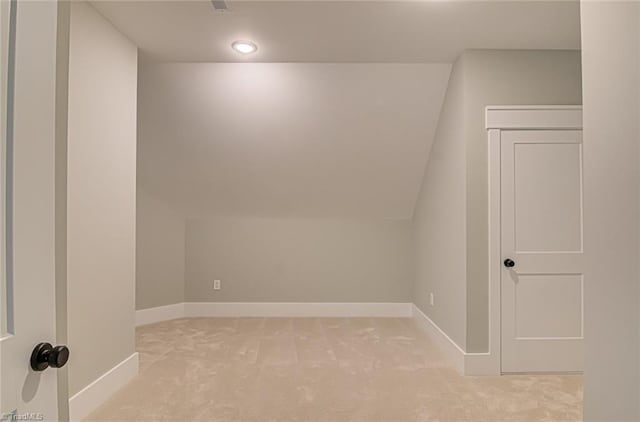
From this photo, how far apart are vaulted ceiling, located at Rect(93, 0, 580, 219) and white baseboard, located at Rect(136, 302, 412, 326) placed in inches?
44.4

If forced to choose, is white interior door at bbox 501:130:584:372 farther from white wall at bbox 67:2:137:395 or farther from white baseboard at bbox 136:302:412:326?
white wall at bbox 67:2:137:395

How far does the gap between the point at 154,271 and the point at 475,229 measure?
354 centimetres

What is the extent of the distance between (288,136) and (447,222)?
5.92 ft

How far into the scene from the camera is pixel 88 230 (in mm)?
2590

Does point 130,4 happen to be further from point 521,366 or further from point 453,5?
point 521,366

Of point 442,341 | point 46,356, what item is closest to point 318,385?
point 442,341

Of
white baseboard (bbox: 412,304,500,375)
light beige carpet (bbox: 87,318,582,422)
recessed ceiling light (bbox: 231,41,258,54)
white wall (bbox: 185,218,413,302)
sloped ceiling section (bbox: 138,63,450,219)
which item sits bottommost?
light beige carpet (bbox: 87,318,582,422)

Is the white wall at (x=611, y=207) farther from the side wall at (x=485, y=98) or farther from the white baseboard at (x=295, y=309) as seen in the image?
the white baseboard at (x=295, y=309)

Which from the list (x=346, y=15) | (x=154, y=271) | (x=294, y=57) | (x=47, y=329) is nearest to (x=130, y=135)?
(x=294, y=57)

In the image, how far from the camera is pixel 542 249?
3.32 metres

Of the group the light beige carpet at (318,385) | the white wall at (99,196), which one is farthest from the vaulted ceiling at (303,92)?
the light beige carpet at (318,385)

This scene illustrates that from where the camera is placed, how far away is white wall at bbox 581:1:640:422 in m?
1.27

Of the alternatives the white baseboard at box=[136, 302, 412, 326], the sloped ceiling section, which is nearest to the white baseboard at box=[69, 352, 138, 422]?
the white baseboard at box=[136, 302, 412, 326]

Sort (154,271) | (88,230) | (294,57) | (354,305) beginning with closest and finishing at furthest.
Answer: (88,230)
(294,57)
(154,271)
(354,305)
